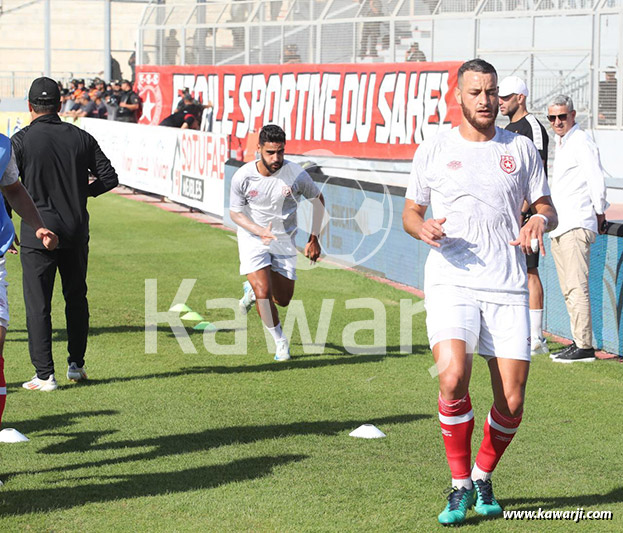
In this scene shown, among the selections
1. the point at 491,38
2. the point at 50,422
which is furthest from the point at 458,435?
the point at 491,38

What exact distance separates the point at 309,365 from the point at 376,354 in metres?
0.78

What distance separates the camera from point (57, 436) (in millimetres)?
7203

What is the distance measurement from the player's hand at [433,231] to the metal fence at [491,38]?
15.2 meters

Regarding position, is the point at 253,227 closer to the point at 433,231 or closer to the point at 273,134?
the point at 273,134

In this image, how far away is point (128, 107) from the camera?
32281 mm

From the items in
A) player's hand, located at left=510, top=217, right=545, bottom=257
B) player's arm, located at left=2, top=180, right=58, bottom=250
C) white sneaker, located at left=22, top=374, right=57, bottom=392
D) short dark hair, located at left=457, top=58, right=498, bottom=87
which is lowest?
white sneaker, located at left=22, top=374, right=57, bottom=392

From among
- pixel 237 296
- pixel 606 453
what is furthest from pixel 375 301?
pixel 606 453

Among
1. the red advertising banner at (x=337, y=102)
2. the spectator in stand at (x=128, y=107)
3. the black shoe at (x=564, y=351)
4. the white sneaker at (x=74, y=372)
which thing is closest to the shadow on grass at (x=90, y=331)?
the white sneaker at (x=74, y=372)

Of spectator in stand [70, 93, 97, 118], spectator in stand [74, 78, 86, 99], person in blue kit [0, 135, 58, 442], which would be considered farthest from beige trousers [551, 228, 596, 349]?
spectator in stand [74, 78, 86, 99]

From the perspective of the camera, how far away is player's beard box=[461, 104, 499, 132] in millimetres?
5473

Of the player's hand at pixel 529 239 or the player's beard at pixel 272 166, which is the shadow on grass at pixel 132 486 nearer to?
the player's hand at pixel 529 239

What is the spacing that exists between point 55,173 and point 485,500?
14.8ft

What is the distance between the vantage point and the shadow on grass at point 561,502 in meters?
5.80

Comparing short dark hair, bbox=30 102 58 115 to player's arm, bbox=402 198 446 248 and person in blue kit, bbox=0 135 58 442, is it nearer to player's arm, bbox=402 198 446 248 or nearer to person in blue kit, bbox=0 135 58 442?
person in blue kit, bbox=0 135 58 442
